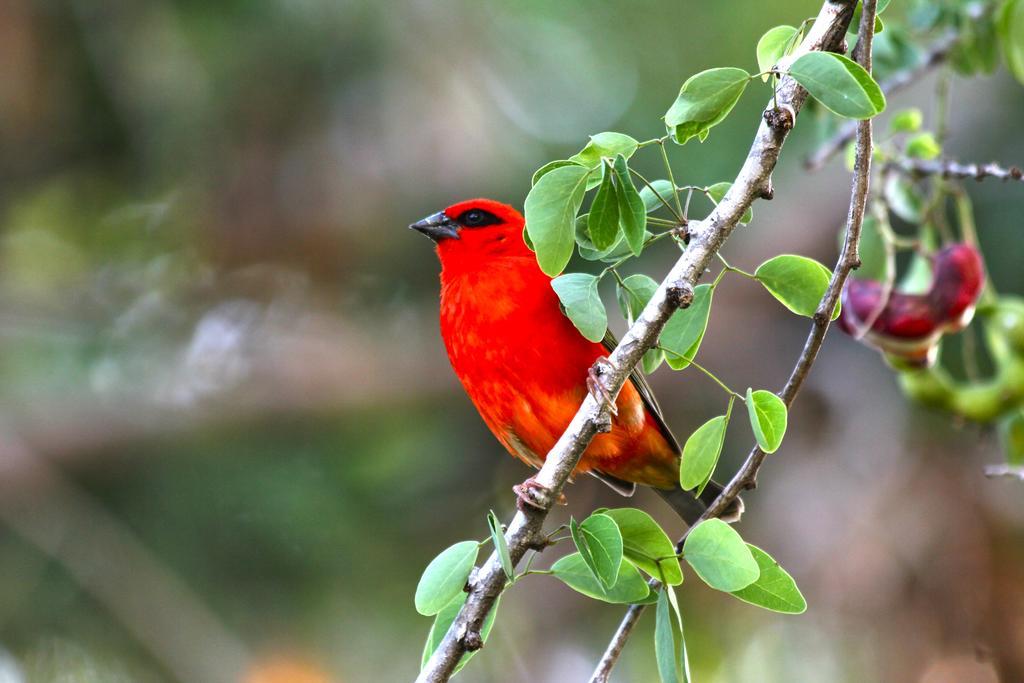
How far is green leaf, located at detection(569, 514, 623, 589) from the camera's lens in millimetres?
1981

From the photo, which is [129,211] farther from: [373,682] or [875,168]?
[875,168]

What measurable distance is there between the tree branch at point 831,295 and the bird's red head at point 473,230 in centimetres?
161

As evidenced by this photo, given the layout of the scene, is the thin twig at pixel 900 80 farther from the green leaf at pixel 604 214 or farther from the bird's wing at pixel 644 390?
the green leaf at pixel 604 214

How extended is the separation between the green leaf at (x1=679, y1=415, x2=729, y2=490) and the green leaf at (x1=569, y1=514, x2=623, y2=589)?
0.22m

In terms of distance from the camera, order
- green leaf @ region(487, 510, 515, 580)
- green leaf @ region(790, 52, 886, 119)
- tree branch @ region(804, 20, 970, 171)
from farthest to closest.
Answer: tree branch @ region(804, 20, 970, 171)
green leaf @ region(487, 510, 515, 580)
green leaf @ region(790, 52, 886, 119)

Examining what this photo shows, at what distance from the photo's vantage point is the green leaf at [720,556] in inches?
77.5

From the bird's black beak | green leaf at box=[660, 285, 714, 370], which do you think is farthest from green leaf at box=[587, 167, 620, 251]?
the bird's black beak

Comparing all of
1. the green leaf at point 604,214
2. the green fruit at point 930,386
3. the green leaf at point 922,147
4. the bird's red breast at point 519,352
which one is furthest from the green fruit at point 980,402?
the green leaf at point 604,214

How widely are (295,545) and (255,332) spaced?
1636mm

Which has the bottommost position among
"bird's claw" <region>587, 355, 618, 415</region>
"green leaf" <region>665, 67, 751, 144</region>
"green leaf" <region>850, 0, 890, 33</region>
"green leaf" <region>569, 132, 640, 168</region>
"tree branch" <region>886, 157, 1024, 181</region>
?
"bird's claw" <region>587, 355, 618, 415</region>

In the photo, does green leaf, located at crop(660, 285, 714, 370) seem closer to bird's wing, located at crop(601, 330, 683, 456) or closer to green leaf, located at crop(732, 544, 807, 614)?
green leaf, located at crop(732, 544, 807, 614)

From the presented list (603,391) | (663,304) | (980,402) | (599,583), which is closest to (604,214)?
(663,304)

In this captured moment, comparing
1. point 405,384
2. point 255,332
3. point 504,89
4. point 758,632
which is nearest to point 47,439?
point 255,332

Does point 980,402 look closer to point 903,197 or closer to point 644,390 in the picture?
point 903,197
